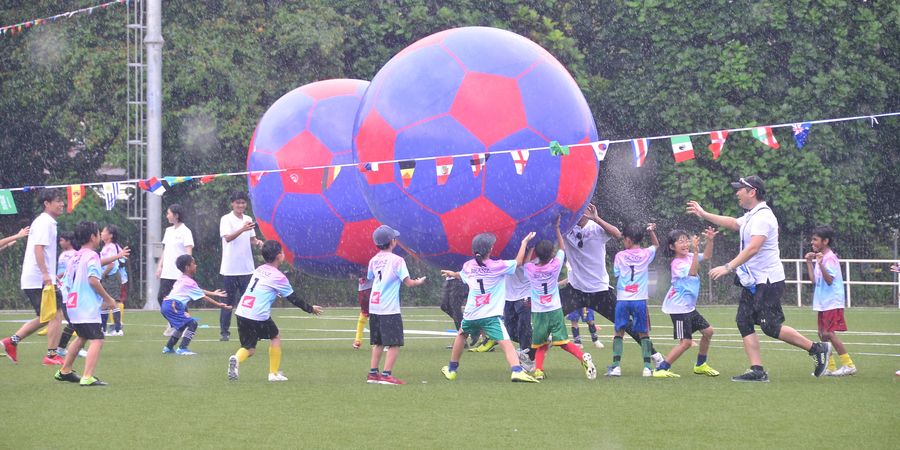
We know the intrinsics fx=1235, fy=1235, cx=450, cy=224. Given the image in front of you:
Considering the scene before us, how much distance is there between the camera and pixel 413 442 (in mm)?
7316

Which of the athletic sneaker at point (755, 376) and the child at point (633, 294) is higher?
the child at point (633, 294)

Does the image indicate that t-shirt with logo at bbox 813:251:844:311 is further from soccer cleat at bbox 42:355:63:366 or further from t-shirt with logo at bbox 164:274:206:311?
soccer cleat at bbox 42:355:63:366

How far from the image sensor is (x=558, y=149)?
1138 cm

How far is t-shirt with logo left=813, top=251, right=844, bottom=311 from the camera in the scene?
1170 centimetres

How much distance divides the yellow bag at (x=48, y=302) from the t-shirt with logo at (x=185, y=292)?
1532mm

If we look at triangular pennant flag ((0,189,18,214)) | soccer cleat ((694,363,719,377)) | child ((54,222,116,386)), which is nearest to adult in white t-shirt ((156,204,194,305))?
triangular pennant flag ((0,189,18,214))

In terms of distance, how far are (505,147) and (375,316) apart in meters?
1.95

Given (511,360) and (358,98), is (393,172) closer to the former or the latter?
(511,360)

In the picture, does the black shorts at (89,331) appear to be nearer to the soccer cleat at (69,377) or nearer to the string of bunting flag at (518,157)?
the soccer cleat at (69,377)

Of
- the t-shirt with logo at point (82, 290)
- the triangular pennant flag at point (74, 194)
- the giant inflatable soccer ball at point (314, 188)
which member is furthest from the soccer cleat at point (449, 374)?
the triangular pennant flag at point (74, 194)

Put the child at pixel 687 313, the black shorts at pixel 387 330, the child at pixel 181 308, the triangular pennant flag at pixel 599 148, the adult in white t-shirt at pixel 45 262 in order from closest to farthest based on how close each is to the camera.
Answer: the black shorts at pixel 387 330
the child at pixel 687 313
the triangular pennant flag at pixel 599 148
the adult in white t-shirt at pixel 45 262
the child at pixel 181 308

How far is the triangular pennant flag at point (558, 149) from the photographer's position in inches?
446

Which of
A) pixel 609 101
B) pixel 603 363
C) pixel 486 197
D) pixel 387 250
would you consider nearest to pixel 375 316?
pixel 387 250

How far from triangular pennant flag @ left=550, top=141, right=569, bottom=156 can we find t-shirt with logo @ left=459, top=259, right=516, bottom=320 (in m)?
1.17
